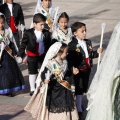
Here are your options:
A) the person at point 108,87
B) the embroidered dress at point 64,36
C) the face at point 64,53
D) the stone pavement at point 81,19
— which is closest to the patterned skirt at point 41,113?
the face at point 64,53

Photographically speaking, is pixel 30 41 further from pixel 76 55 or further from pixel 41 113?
pixel 41 113

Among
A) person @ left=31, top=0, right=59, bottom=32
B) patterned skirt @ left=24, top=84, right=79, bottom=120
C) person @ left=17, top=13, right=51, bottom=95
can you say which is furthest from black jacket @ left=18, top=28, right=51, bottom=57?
patterned skirt @ left=24, top=84, right=79, bottom=120

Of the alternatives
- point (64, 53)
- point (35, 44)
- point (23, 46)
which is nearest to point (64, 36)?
point (35, 44)

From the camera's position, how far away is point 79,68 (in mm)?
6293

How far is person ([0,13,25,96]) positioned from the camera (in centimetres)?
734

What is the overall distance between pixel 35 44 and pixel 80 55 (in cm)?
121

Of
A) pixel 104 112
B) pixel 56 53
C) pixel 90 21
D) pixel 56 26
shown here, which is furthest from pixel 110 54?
pixel 90 21

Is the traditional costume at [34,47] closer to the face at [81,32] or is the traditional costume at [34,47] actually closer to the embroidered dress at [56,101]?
the face at [81,32]

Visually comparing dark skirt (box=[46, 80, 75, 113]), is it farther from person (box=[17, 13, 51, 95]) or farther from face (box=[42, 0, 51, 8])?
face (box=[42, 0, 51, 8])

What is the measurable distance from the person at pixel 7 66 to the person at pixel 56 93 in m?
1.67

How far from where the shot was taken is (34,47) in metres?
7.23

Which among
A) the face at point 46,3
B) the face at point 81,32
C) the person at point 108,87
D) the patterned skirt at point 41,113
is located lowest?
the patterned skirt at point 41,113

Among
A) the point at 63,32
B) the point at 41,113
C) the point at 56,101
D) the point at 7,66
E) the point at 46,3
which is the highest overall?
the point at 46,3

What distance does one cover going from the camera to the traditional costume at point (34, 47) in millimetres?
7156
